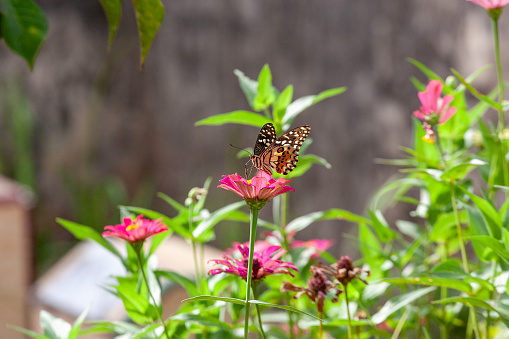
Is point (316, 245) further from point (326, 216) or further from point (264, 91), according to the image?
point (264, 91)

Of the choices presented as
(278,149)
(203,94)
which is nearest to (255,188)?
(278,149)

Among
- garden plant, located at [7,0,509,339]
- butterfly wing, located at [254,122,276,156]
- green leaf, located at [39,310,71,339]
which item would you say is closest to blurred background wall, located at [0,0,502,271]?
garden plant, located at [7,0,509,339]

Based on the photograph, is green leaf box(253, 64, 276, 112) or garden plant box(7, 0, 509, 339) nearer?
garden plant box(7, 0, 509, 339)

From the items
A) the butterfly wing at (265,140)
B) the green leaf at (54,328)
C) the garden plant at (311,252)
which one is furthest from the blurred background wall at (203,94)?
the green leaf at (54,328)

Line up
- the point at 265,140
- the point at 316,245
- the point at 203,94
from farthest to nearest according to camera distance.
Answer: the point at 203,94 < the point at 316,245 < the point at 265,140

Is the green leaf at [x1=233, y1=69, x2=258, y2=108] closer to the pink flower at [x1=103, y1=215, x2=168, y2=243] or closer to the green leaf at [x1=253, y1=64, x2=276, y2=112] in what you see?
the green leaf at [x1=253, y1=64, x2=276, y2=112]

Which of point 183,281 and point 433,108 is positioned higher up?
point 433,108

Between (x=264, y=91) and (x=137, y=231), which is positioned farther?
(x=264, y=91)
